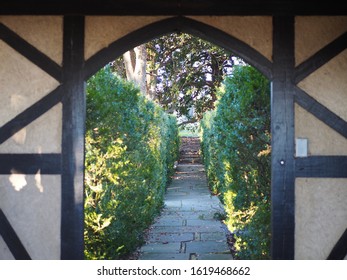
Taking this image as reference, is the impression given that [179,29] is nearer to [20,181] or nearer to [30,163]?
[30,163]

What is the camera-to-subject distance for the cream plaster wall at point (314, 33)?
13.7ft

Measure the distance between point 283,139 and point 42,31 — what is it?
2511 mm

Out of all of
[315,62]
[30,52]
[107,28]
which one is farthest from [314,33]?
[30,52]

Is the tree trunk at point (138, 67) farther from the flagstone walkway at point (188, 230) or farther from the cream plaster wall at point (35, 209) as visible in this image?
the cream plaster wall at point (35, 209)

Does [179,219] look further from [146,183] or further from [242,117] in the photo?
[242,117]

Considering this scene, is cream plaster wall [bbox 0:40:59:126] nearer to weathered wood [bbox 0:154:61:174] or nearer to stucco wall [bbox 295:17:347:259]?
weathered wood [bbox 0:154:61:174]

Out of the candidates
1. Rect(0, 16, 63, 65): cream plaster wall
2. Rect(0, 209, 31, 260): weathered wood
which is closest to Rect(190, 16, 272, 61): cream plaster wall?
Rect(0, 16, 63, 65): cream plaster wall

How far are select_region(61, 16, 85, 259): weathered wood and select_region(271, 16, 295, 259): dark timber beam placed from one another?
183cm

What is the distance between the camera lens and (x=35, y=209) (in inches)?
169

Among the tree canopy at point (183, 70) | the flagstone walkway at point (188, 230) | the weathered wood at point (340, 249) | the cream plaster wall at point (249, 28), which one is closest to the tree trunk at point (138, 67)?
the flagstone walkway at point (188, 230)

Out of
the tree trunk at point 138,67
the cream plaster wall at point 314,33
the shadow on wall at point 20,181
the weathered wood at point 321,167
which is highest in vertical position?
the tree trunk at point 138,67

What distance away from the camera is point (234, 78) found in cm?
566

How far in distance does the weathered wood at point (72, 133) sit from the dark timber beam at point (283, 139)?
6.00 feet
